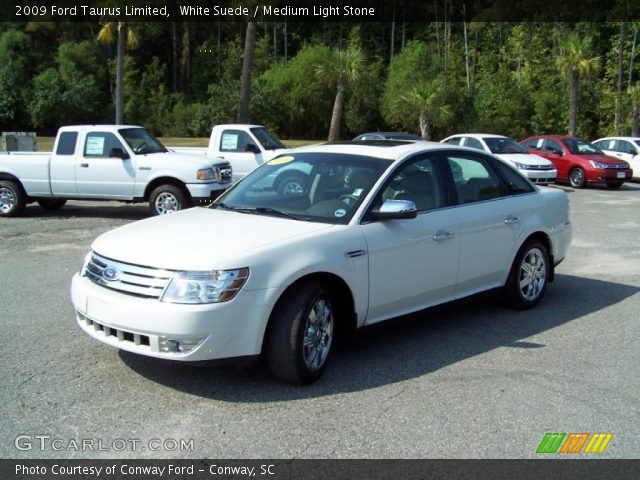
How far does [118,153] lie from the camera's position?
41.5 ft

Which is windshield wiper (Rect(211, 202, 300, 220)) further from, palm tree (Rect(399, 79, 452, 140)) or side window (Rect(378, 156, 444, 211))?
palm tree (Rect(399, 79, 452, 140))

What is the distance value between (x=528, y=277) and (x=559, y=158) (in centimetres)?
1577

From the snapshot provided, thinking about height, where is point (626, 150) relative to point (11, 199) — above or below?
above

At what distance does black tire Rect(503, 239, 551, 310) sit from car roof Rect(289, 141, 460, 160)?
1.16m

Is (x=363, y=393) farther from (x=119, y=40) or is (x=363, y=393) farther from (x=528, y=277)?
(x=119, y=40)

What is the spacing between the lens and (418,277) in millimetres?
5312

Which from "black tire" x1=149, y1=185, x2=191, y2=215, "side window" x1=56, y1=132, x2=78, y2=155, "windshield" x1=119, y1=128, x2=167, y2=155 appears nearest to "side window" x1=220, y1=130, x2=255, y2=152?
"windshield" x1=119, y1=128, x2=167, y2=155

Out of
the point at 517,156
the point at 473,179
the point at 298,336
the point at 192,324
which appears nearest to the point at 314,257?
the point at 298,336

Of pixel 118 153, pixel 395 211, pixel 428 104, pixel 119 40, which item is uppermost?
pixel 119 40

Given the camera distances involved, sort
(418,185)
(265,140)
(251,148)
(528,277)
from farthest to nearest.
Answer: (265,140) < (251,148) < (528,277) < (418,185)

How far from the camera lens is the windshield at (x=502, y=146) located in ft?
65.4

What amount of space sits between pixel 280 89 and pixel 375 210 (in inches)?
2117

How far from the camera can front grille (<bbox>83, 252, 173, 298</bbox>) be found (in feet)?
13.9

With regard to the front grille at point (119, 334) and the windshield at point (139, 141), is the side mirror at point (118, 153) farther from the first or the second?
the front grille at point (119, 334)
